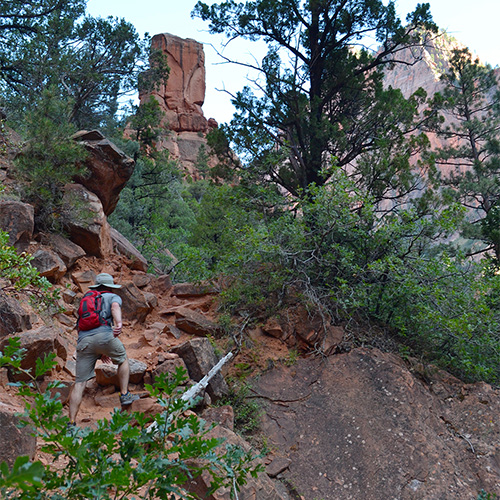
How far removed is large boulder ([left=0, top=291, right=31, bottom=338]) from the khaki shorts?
0.93 meters

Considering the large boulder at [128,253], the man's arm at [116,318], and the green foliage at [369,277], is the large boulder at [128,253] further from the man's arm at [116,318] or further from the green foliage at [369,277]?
the man's arm at [116,318]

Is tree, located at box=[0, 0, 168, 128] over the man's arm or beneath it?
over

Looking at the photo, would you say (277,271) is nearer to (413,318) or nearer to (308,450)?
(413,318)

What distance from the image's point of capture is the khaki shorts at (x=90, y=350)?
14.6 ft

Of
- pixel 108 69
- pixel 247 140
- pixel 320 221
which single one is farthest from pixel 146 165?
pixel 320 221

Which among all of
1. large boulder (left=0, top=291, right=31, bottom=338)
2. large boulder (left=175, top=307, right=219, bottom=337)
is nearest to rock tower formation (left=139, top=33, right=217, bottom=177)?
large boulder (left=175, top=307, right=219, bottom=337)

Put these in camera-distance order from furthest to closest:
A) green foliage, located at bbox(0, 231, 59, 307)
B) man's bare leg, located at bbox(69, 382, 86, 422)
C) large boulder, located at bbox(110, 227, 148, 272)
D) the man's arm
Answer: large boulder, located at bbox(110, 227, 148, 272), green foliage, located at bbox(0, 231, 59, 307), the man's arm, man's bare leg, located at bbox(69, 382, 86, 422)

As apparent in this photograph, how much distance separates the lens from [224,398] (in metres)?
5.52

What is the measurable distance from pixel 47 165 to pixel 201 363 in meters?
4.60

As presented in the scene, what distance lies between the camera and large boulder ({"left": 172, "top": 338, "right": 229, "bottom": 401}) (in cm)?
535

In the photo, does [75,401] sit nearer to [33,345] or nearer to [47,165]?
[33,345]

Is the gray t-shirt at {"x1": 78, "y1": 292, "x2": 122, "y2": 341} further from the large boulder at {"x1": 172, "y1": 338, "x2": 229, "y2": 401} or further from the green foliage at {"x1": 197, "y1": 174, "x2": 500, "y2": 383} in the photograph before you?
the green foliage at {"x1": 197, "y1": 174, "x2": 500, "y2": 383}

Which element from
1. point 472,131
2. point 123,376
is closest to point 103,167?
point 123,376

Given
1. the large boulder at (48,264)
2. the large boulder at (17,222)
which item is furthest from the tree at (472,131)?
the large boulder at (17,222)
